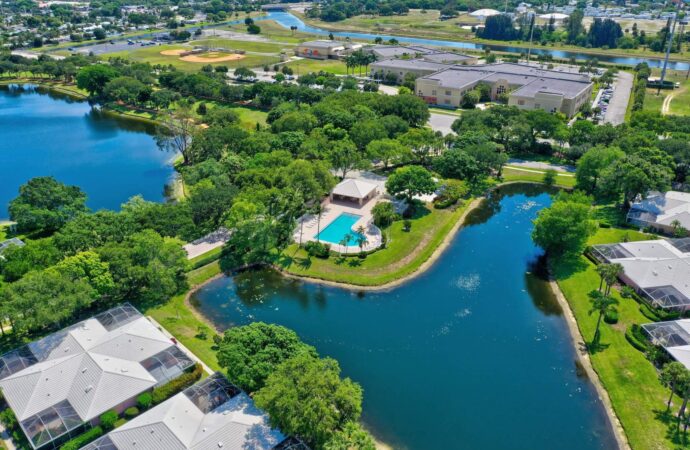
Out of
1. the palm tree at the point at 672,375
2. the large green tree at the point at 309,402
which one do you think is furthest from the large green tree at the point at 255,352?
the palm tree at the point at 672,375

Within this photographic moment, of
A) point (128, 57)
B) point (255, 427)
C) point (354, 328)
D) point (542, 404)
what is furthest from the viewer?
point (128, 57)

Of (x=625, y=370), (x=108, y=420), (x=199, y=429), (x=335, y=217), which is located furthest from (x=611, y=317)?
(x=108, y=420)

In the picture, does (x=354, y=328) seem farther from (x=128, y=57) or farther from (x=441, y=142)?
(x=128, y=57)

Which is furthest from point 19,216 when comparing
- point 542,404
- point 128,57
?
point 128,57

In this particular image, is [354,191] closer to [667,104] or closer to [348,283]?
[348,283]

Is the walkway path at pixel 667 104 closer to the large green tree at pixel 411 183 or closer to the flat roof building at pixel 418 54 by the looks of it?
the flat roof building at pixel 418 54

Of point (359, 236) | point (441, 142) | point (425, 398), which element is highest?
point (441, 142)

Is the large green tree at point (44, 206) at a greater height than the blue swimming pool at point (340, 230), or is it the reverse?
the large green tree at point (44, 206)
